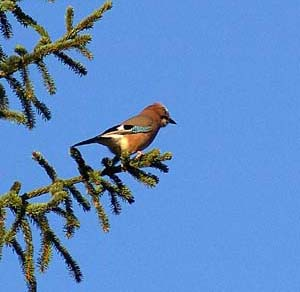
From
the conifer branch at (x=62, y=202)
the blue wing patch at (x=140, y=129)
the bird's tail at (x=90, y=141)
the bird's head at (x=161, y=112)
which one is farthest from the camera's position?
the bird's head at (x=161, y=112)

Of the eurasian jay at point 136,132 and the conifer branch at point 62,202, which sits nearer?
the conifer branch at point 62,202

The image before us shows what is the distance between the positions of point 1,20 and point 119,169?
137 cm

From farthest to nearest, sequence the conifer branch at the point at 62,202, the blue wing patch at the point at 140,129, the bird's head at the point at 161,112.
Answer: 1. the bird's head at the point at 161,112
2. the blue wing patch at the point at 140,129
3. the conifer branch at the point at 62,202

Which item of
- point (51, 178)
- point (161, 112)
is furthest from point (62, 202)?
point (161, 112)

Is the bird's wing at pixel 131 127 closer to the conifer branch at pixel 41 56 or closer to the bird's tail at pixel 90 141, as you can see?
the bird's tail at pixel 90 141

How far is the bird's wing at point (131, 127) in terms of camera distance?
27.5 ft

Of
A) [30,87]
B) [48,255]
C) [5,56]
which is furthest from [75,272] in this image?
[5,56]

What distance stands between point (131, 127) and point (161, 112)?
1.40 m

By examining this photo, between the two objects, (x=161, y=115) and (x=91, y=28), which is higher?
(x=161, y=115)

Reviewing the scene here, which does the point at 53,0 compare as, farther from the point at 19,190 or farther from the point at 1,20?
the point at 19,190

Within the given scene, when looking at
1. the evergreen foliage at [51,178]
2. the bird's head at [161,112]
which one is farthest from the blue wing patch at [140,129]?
the evergreen foliage at [51,178]

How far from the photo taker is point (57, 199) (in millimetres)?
4977

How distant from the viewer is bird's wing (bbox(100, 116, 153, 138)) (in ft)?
27.5

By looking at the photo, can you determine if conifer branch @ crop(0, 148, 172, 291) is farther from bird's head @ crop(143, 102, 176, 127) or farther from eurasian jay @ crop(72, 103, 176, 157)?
bird's head @ crop(143, 102, 176, 127)
